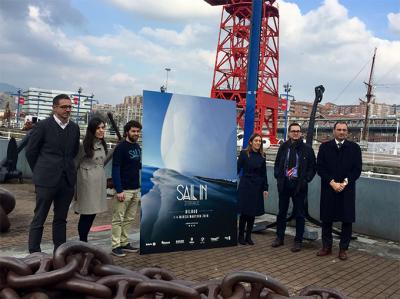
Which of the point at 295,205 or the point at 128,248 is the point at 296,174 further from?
the point at 128,248

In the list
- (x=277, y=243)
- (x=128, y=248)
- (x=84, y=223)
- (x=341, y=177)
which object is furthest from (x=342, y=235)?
(x=84, y=223)

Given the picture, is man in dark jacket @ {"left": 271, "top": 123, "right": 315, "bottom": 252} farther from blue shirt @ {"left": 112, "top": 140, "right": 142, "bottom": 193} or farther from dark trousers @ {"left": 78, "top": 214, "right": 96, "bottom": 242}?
dark trousers @ {"left": 78, "top": 214, "right": 96, "bottom": 242}

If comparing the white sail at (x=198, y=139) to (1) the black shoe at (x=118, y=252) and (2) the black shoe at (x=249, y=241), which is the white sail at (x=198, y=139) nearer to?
(2) the black shoe at (x=249, y=241)

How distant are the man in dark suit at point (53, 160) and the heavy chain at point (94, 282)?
283 cm

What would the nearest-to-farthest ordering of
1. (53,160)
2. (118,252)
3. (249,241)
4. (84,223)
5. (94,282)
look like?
(94,282), (53,160), (84,223), (118,252), (249,241)

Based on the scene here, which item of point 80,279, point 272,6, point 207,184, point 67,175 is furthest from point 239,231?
point 272,6

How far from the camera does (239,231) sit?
20.8 feet

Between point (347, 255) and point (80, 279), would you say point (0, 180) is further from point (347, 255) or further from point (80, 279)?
point (80, 279)

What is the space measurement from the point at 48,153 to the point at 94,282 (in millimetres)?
3091

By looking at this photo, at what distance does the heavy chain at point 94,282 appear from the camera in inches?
64.4

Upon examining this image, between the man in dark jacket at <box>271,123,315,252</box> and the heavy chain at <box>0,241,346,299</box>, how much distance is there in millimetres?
4282

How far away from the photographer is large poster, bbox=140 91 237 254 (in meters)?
5.33

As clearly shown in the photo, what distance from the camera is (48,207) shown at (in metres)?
4.61

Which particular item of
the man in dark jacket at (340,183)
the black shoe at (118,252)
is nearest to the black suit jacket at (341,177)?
the man in dark jacket at (340,183)
